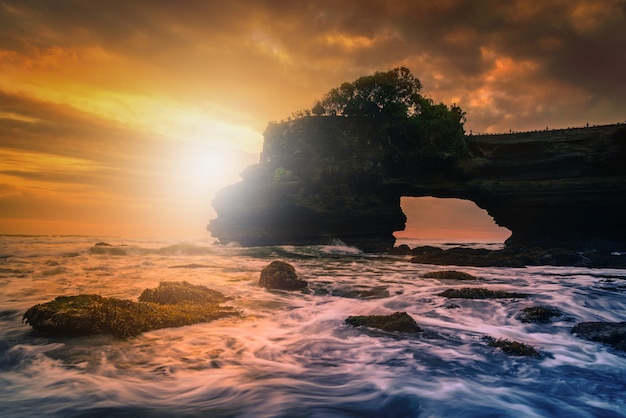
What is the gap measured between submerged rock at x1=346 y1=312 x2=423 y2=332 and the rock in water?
176 inches

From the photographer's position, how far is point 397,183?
3547 cm

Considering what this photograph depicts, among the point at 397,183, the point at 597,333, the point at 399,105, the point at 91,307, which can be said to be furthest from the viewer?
the point at 399,105

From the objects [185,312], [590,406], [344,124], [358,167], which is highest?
[344,124]

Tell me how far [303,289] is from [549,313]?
23.1 ft

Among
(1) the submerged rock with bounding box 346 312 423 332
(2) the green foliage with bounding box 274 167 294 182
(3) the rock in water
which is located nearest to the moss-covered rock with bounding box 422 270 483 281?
(3) the rock in water

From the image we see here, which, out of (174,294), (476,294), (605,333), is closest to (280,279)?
(174,294)

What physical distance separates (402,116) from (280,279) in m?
29.1

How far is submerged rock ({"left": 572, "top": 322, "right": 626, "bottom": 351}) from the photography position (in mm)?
7141

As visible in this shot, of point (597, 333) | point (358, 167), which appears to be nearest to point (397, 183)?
point (358, 167)

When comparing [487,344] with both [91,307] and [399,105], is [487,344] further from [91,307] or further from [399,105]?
[399,105]

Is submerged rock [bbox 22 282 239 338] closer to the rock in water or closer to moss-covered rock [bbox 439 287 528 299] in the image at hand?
the rock in water

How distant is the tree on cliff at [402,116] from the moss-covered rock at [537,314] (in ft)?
83.5

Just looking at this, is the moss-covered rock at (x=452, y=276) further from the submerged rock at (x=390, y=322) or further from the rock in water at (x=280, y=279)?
the submerged rock at (x=390, y=322)

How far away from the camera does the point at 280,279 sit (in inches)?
502
